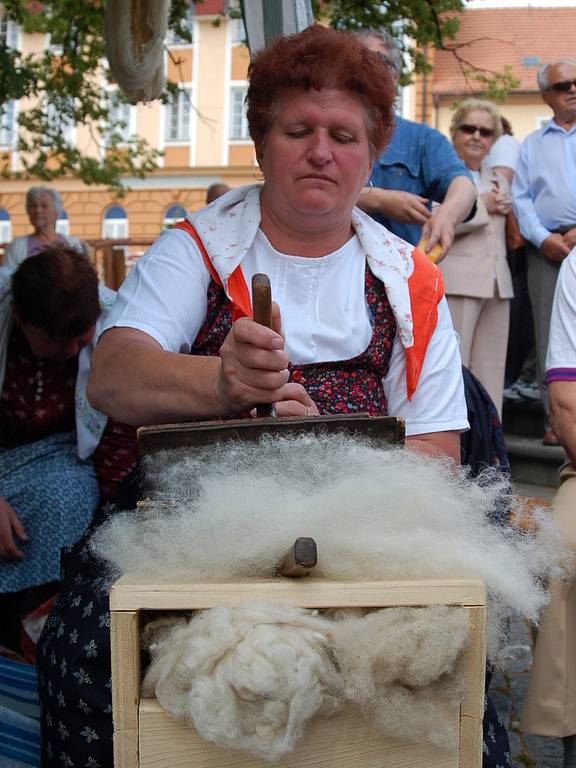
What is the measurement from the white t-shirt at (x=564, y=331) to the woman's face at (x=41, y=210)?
527 centimetres

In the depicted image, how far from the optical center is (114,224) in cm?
2469

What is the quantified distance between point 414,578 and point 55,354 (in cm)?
183

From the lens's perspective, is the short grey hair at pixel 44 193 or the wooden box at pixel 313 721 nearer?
the wooden box at pixel 313 721

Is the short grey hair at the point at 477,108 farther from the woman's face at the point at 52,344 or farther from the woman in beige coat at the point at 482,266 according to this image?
the woman's face at the point at 52,344

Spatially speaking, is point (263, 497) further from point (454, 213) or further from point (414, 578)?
point (454, 213)

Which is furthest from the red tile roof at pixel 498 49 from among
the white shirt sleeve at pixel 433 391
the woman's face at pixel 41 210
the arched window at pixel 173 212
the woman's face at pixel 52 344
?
the white shirt sleeve at pixel 433 391

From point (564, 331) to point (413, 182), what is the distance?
109 cm

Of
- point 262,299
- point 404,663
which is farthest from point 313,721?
point 262,299

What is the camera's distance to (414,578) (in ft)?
3.91

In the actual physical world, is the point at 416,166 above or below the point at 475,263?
above

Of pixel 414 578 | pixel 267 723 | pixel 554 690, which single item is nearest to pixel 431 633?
pixel 414 578

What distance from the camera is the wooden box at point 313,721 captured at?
1151 mm

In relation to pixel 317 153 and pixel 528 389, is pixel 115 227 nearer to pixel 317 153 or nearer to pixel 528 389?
pixel 528 389

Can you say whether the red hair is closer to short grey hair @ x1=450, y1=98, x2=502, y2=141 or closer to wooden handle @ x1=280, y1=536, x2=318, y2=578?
wooden handle @ x1=280, y1=536, x2=318, y2=578
